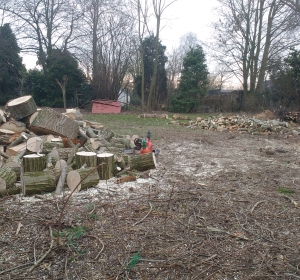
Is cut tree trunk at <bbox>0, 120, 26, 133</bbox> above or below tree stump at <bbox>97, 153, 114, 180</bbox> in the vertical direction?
above

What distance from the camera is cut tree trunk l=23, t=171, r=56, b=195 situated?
342 centimetres

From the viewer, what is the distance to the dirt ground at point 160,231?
2.08 metres

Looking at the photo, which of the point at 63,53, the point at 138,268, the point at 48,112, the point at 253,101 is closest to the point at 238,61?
the point at 253,101

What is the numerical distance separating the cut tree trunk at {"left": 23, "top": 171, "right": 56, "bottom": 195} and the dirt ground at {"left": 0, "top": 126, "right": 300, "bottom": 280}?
0.12 meters

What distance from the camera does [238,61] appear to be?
2145cm

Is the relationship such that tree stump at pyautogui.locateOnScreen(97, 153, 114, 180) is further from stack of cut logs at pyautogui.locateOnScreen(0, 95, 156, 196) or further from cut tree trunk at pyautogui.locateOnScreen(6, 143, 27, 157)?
cut tree trunk at pyautogui.locateOnScreen(6, 143, 27, 157)

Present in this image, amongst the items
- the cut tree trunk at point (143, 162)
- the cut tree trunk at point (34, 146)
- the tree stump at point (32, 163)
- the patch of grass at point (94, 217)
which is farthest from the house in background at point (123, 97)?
the patch of grass at point (94, 217)

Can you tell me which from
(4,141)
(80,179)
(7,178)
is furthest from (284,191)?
(4,141)

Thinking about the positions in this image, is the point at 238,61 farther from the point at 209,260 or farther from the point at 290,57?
the point at 209,260

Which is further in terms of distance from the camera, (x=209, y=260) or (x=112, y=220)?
(x=112, y=220)

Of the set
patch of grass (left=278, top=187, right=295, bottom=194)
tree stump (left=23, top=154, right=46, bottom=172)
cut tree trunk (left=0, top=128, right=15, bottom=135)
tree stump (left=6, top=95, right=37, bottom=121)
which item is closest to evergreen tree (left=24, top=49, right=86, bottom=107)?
tree stump (left=6, top=95, right=37, bottom=121)

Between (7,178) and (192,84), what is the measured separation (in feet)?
61.3

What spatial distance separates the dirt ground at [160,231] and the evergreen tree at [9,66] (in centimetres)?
1987

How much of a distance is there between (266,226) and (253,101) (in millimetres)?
17742
